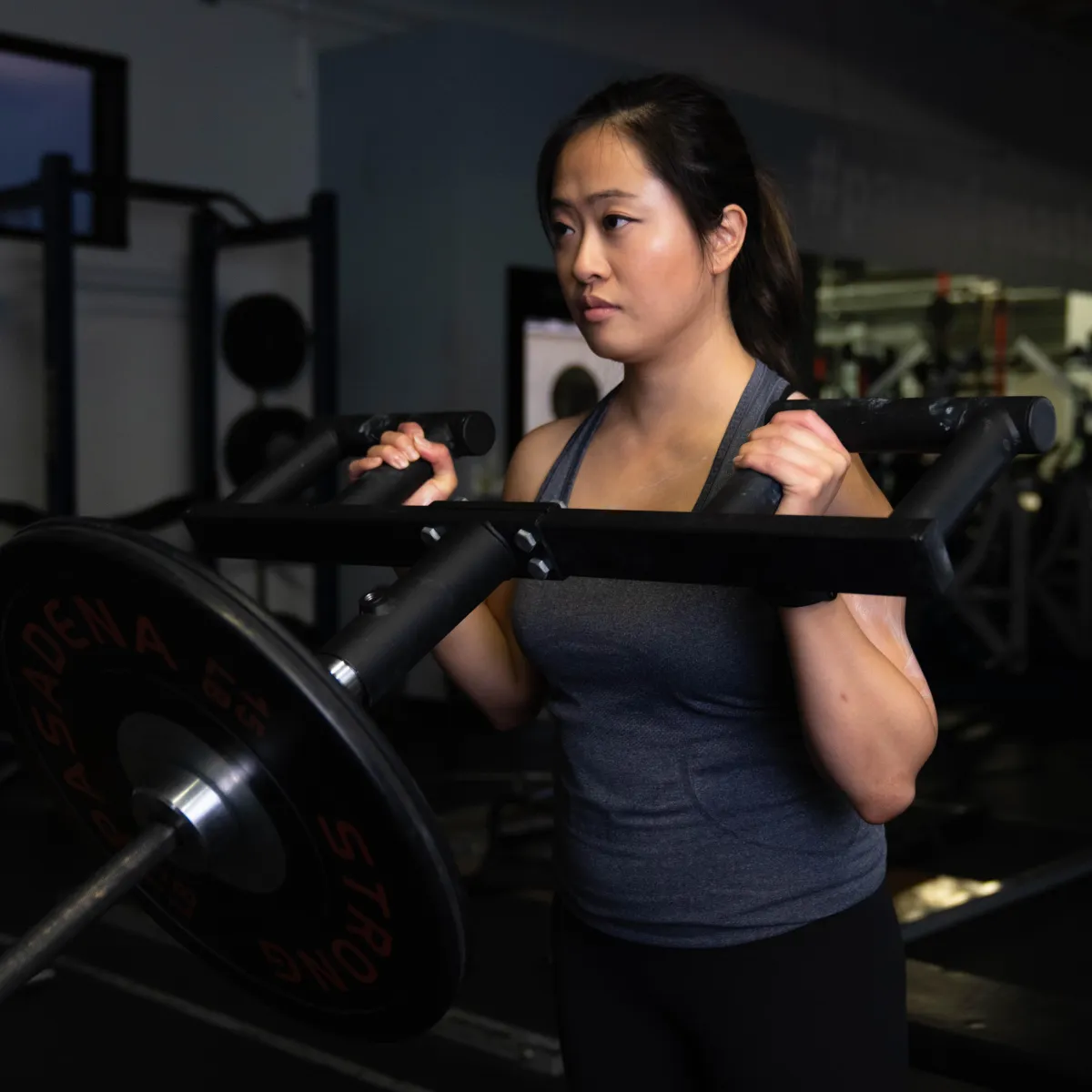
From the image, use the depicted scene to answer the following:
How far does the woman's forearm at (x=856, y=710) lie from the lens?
82cm

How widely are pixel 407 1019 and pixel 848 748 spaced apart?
325 mm

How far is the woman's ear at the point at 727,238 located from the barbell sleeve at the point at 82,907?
1.83 ft

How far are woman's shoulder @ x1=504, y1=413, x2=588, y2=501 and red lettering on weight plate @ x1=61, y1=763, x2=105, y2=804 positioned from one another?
43 cm

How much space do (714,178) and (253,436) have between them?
363 cm

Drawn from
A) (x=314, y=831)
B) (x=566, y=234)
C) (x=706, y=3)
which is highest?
(x=706, y=3)

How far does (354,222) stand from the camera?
194 inches

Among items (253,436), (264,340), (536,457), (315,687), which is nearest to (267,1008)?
(536,457)

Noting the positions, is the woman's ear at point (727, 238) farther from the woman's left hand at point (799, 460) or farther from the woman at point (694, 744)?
the woman's left hand at point (799, 460)

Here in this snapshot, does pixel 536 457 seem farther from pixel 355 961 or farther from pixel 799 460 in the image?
pixel 355 961

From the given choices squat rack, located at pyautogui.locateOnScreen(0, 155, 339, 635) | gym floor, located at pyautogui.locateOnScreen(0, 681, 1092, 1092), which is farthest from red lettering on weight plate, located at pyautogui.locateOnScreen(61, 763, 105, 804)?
squat rack, located at pyautogui.locateOnScreen(0, 155, 339, 635)

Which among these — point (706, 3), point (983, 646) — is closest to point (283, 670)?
point (983, 646)

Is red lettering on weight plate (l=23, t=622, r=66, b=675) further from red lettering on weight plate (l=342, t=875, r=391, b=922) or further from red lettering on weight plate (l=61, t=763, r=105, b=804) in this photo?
red lettering on weight plate (l=342, t=875, r=391, b=922)

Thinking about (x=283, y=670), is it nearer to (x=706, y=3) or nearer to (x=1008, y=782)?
(x=1008, y=782)

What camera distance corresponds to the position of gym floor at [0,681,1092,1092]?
204cm
